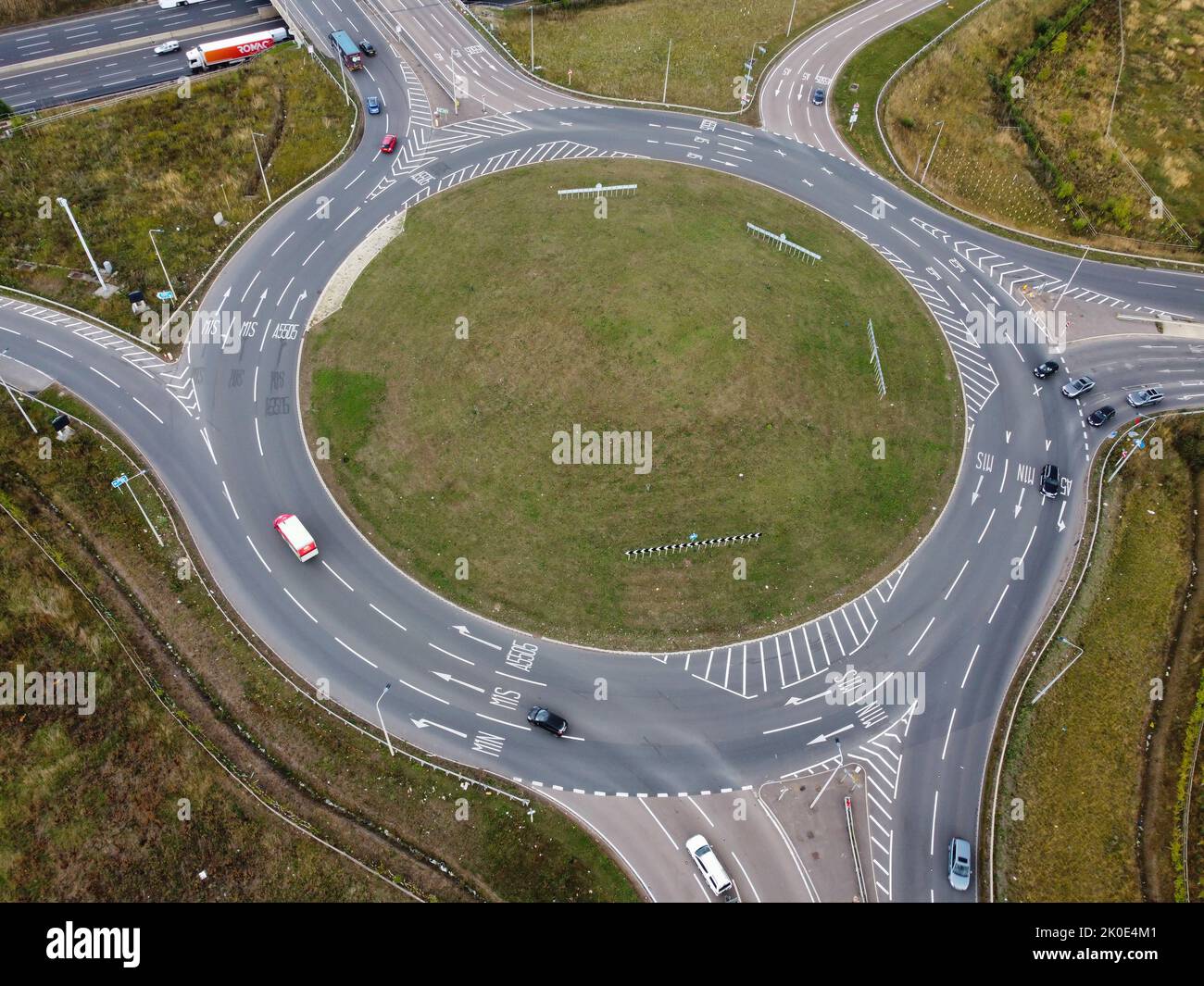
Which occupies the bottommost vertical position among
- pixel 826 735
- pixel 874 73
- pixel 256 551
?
pixel 826 735

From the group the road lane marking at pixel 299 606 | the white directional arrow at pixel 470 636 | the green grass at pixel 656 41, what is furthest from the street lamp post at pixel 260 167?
the white directional arrow at pixel 470 636

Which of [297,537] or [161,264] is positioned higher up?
[161,264]

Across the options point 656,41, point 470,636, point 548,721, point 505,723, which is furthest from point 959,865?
point 656,41

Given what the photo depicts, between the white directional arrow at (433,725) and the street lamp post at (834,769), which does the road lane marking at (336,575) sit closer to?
the white directional arrow at (433,725)

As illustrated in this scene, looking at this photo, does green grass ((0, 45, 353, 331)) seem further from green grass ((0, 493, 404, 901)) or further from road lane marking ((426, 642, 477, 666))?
road lane marking ((426, 642, 477, 666))

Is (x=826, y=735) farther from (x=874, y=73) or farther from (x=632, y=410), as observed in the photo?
(x=874, y=73)

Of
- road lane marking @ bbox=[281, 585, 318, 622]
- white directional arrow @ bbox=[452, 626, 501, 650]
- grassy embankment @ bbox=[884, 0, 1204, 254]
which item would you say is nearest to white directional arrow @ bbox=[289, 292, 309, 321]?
road lane marking @ bbox=[281, 585, 318, 622]
